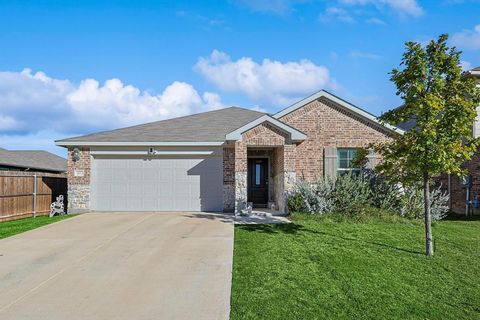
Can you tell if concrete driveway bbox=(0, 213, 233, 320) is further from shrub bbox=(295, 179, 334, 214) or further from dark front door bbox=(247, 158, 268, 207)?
dark front door bbox=(247, 158, 268, 207)

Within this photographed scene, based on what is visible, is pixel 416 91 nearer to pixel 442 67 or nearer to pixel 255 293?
pixel 442 67

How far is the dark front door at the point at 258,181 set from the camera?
16906 millimetres

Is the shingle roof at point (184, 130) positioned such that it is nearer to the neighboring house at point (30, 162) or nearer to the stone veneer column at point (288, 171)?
the stone veneer column at point (288, 171)

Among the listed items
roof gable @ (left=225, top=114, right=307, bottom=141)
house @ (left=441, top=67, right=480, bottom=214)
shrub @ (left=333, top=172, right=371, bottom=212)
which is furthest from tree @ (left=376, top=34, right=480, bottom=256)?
house @ (left=441, top=67, right=480, bottom=214)

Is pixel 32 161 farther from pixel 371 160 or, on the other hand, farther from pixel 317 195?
pixel 371 160

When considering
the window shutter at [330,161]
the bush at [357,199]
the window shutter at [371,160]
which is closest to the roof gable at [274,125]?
the bush at [357,199]

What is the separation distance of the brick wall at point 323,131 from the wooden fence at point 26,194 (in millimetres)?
10391

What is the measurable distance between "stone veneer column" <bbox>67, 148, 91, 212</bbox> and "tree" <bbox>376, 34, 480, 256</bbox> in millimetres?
11688

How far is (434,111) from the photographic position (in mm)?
8273

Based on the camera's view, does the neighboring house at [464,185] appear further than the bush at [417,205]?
Yes

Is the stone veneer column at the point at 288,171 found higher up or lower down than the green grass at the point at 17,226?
higher up

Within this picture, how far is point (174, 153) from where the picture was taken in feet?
51.5

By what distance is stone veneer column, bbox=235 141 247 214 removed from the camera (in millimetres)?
13656

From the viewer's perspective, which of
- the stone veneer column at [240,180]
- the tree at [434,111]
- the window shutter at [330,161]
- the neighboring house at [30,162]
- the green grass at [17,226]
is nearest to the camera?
the tree at [434,111]
